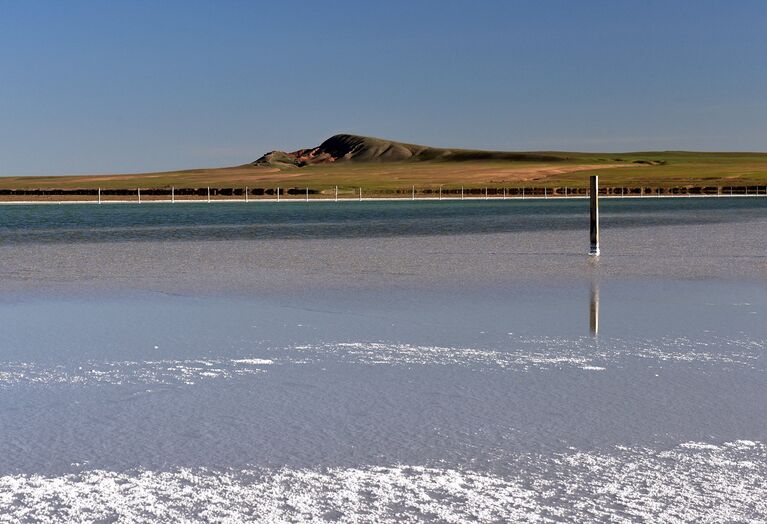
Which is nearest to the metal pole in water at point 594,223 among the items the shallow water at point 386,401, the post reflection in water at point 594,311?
the shallow water at point 386,401

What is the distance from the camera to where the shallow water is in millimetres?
5859

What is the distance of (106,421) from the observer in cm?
757

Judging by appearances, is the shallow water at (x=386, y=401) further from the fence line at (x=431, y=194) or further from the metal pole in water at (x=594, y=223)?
the fence line at (x=431, y=194)

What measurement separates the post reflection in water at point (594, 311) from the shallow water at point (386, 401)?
64mm

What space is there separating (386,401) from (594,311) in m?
6.08

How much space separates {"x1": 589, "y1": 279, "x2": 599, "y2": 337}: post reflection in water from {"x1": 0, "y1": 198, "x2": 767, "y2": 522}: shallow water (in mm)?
64

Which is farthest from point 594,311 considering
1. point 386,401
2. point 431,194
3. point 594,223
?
point 431,194

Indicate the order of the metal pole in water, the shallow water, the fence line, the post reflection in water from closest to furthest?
the shallow water < the post reflection in water < the metal pole in water < the fence line

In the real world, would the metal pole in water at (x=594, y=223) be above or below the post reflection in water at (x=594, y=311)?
above

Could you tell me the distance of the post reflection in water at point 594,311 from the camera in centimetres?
1182

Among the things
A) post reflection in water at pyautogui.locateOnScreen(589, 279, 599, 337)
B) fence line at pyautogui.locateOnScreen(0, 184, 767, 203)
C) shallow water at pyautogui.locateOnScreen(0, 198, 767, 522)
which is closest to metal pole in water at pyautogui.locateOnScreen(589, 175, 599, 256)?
shallow water at pyautogui.locateOnScreen(0, 198, 767, 522)

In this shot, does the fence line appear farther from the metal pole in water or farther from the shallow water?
the shallow water

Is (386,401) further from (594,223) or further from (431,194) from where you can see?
(431,194)

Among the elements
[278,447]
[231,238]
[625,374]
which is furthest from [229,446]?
[231,238]
